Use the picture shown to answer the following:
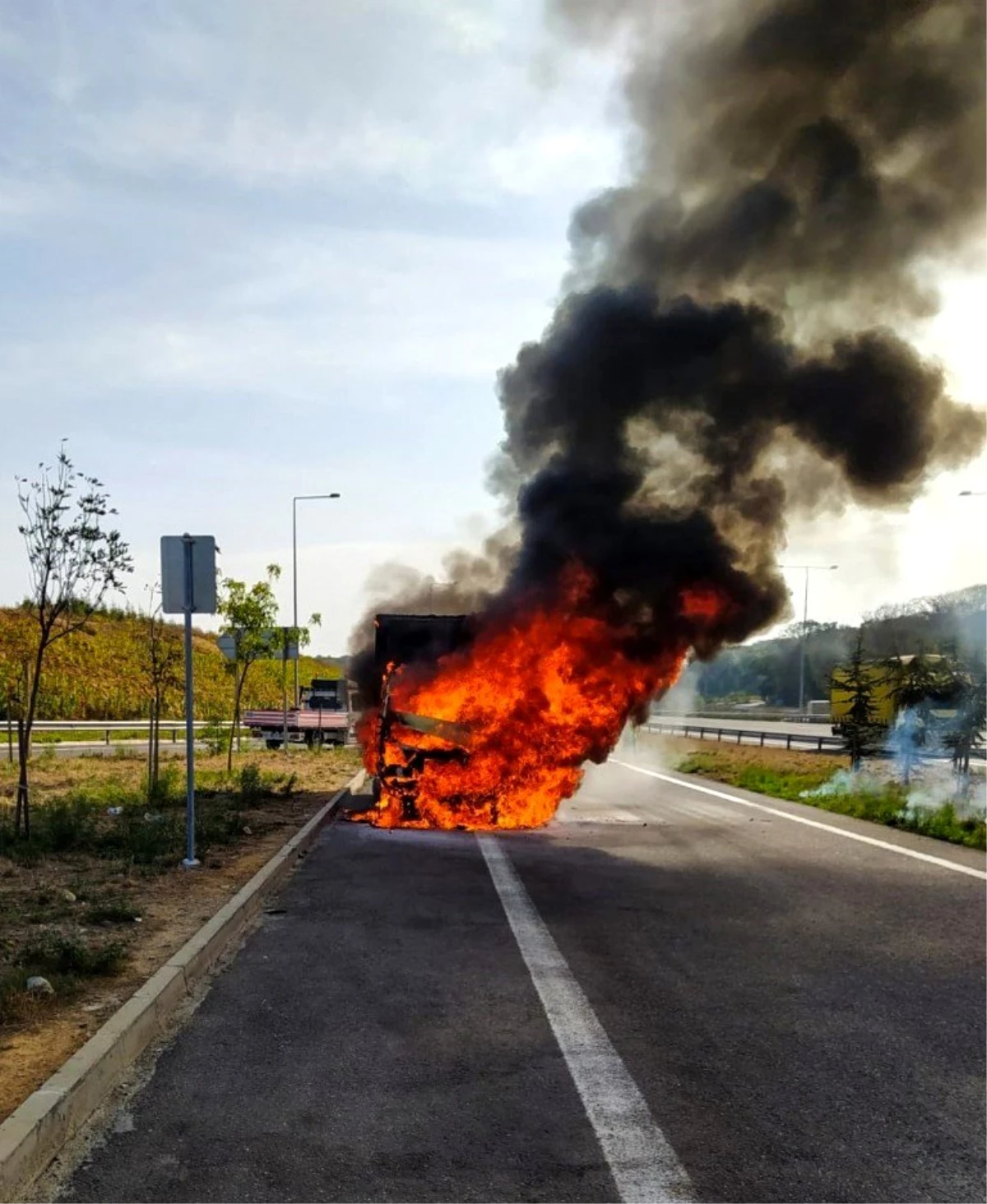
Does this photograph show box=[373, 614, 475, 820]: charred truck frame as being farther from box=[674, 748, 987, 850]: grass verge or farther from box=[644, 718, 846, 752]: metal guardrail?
box=[644, 718, 846, 752]: metal guardrail

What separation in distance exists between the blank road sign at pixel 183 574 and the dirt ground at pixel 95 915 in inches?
94.0

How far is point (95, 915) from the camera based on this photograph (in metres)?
7.26

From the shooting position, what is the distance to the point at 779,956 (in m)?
6.60

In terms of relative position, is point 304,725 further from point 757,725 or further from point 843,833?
point 757,725

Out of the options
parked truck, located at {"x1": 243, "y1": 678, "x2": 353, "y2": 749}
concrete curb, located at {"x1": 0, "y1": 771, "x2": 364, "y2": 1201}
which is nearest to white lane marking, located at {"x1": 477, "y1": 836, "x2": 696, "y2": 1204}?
concrete curb, located at {"x1": 0, "y1": 771, "x2": 364, "y2": 1201}

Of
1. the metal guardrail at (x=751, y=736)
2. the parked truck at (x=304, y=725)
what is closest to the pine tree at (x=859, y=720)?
the metal guardrail at (x=751, y=736)

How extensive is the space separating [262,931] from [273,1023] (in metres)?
2.20

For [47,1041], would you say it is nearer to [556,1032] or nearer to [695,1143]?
[556,1032]

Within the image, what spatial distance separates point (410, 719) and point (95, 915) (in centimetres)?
700

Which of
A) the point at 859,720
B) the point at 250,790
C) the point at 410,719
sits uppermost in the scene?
the point at 410,719

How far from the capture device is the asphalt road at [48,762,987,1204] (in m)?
3.57

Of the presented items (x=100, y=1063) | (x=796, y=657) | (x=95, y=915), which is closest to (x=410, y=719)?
(x=95, y=915)

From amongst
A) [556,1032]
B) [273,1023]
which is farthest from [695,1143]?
[273,1023]

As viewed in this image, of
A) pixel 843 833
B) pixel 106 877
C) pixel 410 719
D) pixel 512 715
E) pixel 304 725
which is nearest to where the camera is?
pixel 106 877
